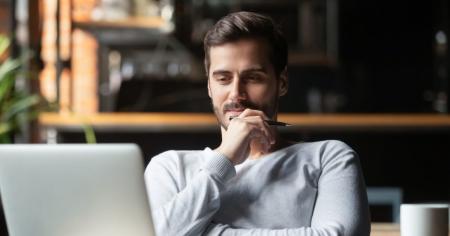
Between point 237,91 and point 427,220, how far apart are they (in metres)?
0.39

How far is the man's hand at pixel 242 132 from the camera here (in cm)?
124

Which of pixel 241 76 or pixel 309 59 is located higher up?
pixel 241 76

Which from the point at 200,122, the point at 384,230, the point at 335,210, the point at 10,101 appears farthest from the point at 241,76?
the point at 200,122

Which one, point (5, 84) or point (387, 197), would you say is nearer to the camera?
point (5, 84)

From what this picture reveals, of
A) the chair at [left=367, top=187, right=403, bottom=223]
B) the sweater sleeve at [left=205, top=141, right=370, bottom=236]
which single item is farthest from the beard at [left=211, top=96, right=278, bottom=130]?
the chair at [left=367, top=187, right=403, bottom=223]

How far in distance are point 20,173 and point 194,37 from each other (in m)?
4.02

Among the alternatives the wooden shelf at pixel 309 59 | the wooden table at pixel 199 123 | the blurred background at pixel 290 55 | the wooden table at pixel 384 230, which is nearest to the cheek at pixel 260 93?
the wooden table at pixel 384 230

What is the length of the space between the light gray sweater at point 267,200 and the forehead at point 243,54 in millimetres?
136

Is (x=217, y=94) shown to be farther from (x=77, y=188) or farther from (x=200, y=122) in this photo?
(x=200, y=122)

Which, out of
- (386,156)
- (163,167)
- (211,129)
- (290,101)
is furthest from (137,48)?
(163,167)

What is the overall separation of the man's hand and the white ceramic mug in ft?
0.95

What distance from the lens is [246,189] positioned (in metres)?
1.25

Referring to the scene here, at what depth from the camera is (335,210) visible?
1.24 m

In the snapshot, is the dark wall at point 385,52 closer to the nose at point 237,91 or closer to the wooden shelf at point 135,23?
the wooden shelf at point 135,23
